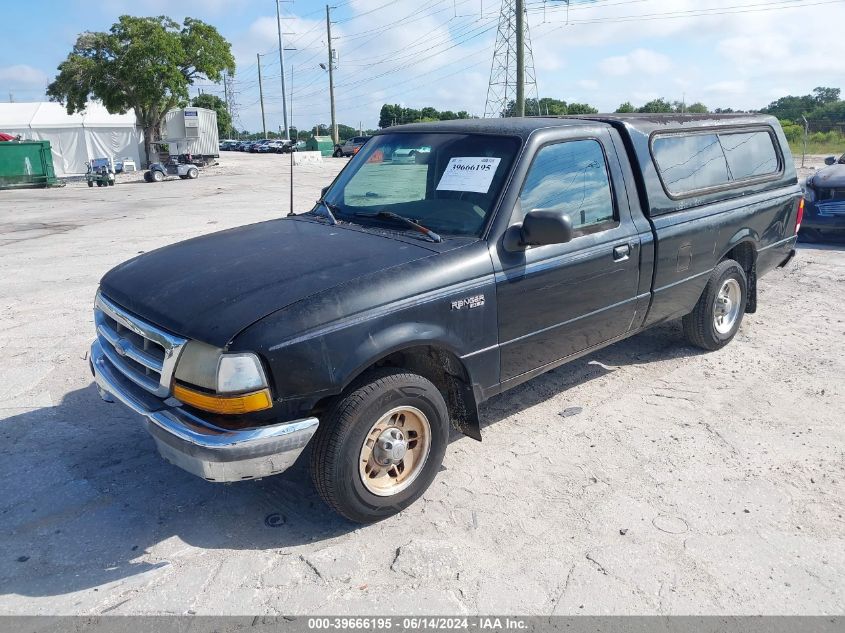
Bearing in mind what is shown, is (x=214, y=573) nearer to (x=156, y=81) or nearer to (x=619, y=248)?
(x=619, y=248)

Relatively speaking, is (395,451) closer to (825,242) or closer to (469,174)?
(469,174)

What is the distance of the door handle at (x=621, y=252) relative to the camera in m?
4.21

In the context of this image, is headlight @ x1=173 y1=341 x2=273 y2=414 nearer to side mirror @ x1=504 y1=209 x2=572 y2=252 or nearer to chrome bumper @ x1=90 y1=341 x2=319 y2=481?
chrome bumper @ x1=90 y1=341 x2=319 y2=481

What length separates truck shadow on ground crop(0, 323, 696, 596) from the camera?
3.03 m

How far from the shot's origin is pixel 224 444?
277 centimetres

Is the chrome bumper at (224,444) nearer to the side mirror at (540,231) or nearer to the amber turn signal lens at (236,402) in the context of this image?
the amber turn signal lens at (236,402)

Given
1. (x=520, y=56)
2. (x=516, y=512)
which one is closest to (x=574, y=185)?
(x=516, y=512)

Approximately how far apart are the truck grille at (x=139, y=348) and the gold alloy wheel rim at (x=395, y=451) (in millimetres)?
971

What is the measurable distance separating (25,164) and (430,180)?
1144 inches

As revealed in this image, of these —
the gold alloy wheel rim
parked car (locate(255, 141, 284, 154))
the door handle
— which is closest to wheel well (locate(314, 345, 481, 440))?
the gold alloy wheel rim

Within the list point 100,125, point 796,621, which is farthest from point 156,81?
point 796,621

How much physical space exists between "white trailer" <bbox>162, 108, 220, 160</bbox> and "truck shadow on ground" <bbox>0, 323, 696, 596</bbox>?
40.3 meters

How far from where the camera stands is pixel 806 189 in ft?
33.1

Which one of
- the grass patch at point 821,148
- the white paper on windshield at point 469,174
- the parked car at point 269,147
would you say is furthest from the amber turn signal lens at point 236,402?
the parked car at point 269,147
